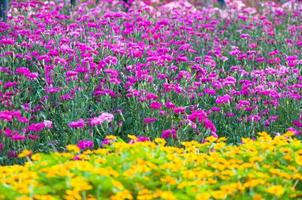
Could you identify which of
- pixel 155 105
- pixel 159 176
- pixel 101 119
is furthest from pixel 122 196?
pixel 155 105

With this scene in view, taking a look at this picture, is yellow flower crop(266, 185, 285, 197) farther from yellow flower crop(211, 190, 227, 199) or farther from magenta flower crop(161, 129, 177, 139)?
magenta flower crop(161, 129, 177, 139)

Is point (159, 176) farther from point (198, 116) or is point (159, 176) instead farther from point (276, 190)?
point (198, 116)

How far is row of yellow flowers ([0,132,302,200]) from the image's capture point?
3855 millimetres

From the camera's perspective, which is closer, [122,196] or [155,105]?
[122,196]

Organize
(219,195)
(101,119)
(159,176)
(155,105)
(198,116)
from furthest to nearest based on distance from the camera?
1. (155,105)
2. (198,116)
3. (101,119)
4. (159,176)
5. (219,195)

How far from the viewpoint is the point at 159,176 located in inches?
168

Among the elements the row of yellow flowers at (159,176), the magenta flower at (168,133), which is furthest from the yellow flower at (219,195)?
the magenta flower at (168,133)

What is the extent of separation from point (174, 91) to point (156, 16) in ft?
15.0

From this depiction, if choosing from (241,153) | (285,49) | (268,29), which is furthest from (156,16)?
(241,153)

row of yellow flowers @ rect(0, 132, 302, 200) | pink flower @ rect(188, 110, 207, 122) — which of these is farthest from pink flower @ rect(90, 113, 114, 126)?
row of yellow flowers @ rect(0, 132, 302, 200)

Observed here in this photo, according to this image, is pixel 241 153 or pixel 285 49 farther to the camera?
pixel 285 49

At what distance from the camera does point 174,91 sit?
7.14 metres

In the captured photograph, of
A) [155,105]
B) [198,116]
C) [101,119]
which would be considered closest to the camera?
[101,119]

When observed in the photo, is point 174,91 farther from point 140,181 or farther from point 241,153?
point 140,181
